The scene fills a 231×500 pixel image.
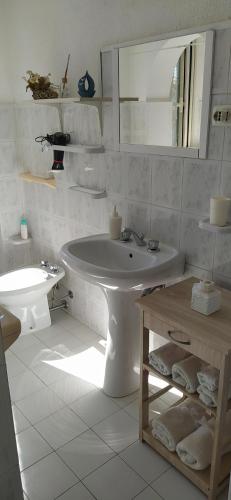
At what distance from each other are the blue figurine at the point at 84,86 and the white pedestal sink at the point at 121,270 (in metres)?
0.72

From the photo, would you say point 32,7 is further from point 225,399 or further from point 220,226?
point 225,399

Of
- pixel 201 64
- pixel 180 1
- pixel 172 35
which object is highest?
pixel 180 1

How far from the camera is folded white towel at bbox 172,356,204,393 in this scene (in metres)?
1.45

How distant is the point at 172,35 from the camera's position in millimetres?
1582

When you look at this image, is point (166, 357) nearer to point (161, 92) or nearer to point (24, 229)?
point (161, 92)

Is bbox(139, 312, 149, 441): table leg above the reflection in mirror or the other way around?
the other way around

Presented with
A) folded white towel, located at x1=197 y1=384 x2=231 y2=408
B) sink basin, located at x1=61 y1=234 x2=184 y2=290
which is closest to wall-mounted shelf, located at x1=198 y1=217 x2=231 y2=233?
sink basin, located at x1=61 y1=234 x2=184 y2=290

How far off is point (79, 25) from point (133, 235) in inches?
44.5

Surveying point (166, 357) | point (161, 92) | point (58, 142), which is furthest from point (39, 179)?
point (166, 357)

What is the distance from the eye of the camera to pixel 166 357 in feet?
5.16

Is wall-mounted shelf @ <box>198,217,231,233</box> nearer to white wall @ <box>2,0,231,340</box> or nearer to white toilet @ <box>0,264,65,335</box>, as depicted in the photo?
white wall @ <box>2,0,231,340</box>

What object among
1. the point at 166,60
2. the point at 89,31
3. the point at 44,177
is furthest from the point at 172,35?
the point at 44,177

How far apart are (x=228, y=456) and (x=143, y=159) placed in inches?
52.2

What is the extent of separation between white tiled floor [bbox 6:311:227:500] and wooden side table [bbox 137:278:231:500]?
8 cm
